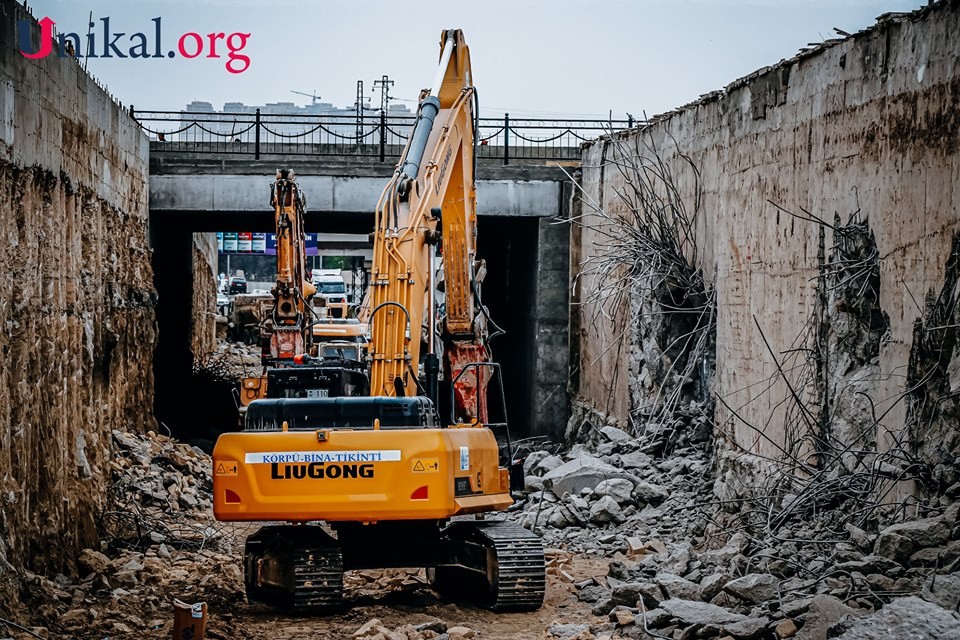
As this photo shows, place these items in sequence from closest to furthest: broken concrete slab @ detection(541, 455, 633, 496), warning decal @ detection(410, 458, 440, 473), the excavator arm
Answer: warning decal @ detection(410, 458, 440, 473), the excavator arm, broken concrete slab @ detection(541, 455, 633, 496)

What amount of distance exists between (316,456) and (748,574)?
141 inches

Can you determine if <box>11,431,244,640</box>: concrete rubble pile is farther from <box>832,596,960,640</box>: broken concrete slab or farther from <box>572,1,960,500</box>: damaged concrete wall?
<box>572,1,960,500</box>: damaged concrete wall

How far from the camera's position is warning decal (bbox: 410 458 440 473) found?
35.3 ft

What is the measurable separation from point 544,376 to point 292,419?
13829 mm

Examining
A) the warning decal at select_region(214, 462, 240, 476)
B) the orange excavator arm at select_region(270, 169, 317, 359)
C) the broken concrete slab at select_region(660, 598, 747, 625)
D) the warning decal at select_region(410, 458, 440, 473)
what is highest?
the orange excavator arm at select_region(270, 169, 317, 359)

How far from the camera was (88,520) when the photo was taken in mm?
13969

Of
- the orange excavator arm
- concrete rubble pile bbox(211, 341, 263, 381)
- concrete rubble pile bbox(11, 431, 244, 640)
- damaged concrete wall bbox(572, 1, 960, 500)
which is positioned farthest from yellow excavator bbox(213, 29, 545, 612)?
concrete rubble pile bbox(211, 341, 263, 381)

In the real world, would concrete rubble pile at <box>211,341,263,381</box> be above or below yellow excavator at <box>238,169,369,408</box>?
below

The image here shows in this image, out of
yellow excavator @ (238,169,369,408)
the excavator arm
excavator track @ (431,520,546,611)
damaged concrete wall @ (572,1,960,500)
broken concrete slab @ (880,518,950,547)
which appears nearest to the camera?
broken concrete slab @ (880,518,950,547)

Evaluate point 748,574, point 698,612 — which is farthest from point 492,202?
point 698,612

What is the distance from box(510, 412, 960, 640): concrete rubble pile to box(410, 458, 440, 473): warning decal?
1.58 m

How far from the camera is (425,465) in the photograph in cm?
1079

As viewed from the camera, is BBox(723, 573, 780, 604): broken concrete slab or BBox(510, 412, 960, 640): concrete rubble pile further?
BBox(723, 573, 780, 604): broken concrete slab

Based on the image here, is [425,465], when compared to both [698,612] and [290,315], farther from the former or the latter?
[290,315]
